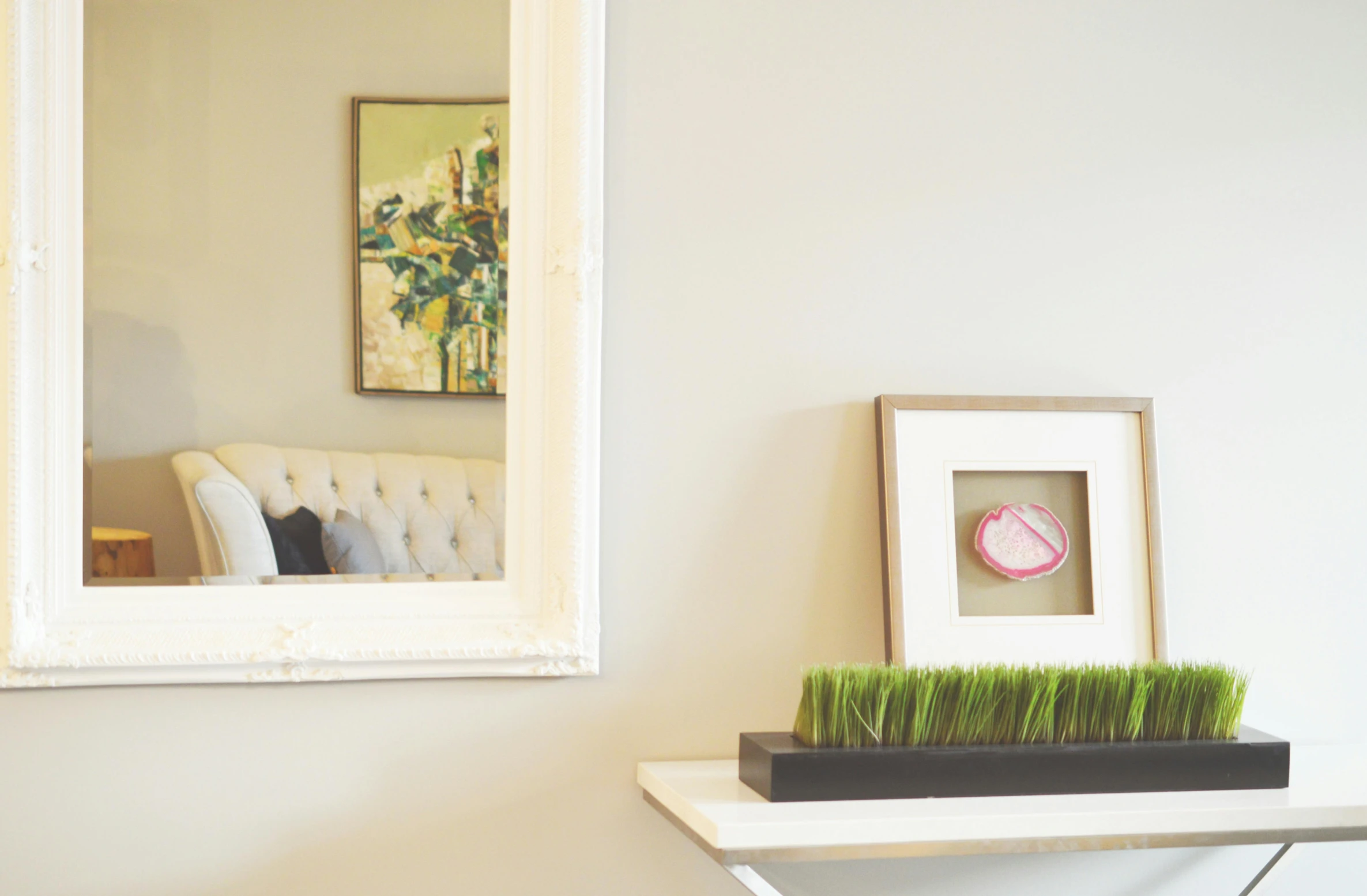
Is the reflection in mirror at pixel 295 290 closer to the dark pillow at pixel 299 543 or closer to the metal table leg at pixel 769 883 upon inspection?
the dark pillow at pixel 299 543

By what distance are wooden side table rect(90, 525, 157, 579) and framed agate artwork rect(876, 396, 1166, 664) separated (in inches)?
33.9

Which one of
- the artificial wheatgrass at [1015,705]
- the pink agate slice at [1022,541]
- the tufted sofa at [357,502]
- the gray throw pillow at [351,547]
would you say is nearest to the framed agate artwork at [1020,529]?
the pink agate slice at [1022,541]

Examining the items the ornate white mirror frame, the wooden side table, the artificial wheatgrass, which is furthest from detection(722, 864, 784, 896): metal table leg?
the wooden side table

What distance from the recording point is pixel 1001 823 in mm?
1006

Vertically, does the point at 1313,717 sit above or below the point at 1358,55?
below

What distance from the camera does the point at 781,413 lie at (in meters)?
1.29

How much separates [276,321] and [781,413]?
0.61m

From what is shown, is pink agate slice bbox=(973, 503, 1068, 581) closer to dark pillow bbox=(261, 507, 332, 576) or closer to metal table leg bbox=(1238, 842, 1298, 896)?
metal table leg bbox=(1238, 842, 1298, 896)

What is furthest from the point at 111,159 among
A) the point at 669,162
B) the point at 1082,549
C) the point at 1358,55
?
the point at 1358,55

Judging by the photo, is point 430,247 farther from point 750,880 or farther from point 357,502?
point 750,880

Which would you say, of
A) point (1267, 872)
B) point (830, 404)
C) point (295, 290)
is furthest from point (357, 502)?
point (1267, 872)

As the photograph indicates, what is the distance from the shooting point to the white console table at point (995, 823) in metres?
0.98

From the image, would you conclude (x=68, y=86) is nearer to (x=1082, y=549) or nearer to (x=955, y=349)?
(x=955, y=349)

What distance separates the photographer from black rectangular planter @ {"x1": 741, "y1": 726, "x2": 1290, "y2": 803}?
1.05 metres
